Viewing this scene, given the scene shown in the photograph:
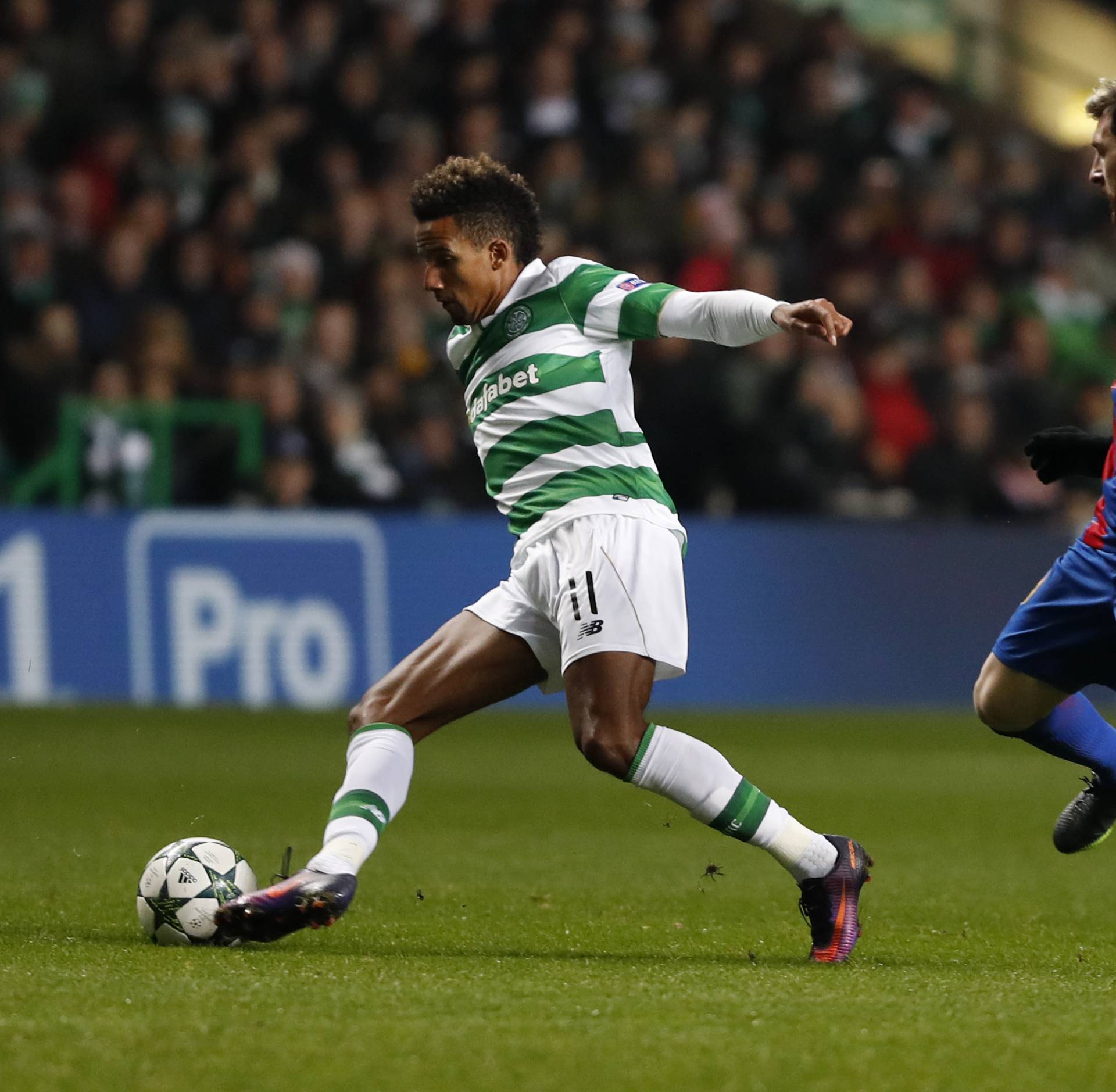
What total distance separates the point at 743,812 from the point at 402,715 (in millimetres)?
902

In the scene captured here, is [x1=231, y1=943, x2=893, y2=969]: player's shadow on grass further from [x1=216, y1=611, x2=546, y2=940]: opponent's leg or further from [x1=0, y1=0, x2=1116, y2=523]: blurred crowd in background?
[x1=0, y1=0, x2=1116, y2=523]: blurred crowd in background

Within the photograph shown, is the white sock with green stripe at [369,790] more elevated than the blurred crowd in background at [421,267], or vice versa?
the blurred crowd in background at [421,267]

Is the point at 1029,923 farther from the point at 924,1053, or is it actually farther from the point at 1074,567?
the point at 924,1053

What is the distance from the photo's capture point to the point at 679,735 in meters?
4.93

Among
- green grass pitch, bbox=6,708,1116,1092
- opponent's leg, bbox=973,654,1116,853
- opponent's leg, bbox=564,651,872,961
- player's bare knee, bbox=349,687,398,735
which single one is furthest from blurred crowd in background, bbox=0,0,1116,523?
opponent's leg, bbox=564,651,872,961

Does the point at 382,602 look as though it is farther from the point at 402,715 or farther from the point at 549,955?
the point at 549,955

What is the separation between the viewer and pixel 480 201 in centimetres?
522

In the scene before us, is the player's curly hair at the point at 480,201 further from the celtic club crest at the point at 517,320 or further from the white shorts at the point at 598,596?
the white shorts at the point at 598,596

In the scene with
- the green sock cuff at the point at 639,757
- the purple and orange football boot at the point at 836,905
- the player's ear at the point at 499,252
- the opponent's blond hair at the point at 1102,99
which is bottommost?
the purple and orange football boot at the point at 836,905

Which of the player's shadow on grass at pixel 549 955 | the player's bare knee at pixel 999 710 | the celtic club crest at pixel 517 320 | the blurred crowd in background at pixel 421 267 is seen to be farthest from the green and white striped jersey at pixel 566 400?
the blurred crowd in background at pixel 421 267

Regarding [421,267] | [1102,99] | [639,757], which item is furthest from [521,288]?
[421,267]

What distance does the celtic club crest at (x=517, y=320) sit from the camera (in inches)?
206

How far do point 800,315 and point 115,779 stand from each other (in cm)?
537

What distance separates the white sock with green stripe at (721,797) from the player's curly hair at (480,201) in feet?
4.50
